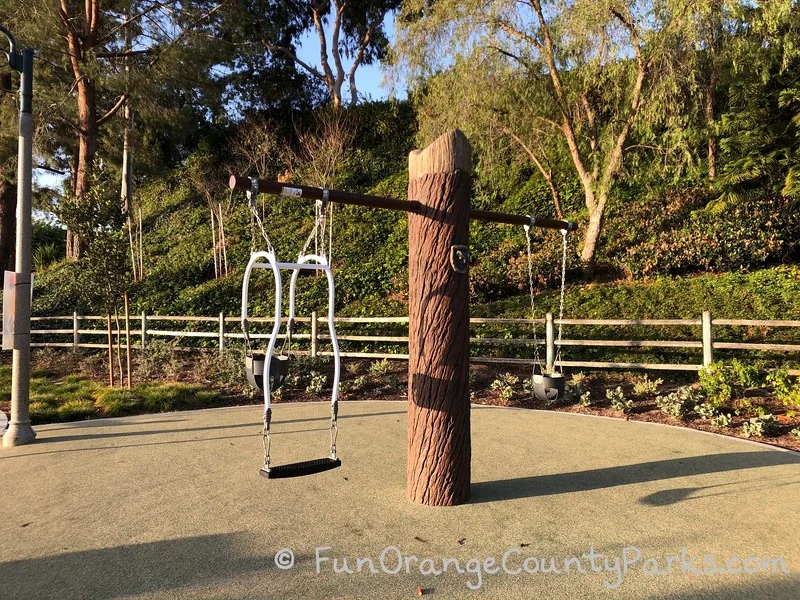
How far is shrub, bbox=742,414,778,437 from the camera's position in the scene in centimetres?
580

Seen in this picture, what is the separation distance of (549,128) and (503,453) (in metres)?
10.6

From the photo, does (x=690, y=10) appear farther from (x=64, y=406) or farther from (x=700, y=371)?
(x=64, y=406)

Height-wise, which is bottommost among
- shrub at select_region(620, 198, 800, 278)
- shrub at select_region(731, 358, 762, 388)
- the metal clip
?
shrub at select_region(731, 358, 762, 388)

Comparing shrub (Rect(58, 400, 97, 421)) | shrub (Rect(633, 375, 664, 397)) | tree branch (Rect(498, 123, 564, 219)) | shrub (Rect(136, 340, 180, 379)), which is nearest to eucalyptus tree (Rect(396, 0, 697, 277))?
tree branch (Rect(498, 123, 564, 219))

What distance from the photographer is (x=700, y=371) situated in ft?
24.0

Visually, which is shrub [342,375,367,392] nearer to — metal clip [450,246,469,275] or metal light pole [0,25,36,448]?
metal light pole [0,25,36,448]

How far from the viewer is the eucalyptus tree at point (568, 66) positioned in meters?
10.7

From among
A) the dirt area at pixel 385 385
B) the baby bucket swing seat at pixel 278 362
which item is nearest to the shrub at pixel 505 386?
the dirt area at pixel 385 385

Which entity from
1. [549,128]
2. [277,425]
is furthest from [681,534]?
[549,128]

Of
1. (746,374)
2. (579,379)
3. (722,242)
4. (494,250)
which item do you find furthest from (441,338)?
(494,250)

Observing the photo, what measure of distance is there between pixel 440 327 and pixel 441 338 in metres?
0.08

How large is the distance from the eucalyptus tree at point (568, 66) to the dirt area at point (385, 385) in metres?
5.15

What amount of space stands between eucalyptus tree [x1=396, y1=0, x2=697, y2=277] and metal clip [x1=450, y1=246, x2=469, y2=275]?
8.77 m

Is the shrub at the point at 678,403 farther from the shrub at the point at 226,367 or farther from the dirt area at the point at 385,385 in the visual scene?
the shrub at the point at 226,367
